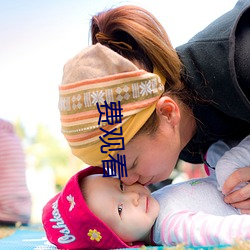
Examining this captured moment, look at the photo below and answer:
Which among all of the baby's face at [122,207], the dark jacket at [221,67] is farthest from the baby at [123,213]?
the dark jacket at [221,67]

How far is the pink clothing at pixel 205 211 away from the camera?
0.85m

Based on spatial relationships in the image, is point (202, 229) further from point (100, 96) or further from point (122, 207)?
point (100, 96)

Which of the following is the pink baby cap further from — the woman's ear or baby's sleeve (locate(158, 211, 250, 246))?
the woman's ear

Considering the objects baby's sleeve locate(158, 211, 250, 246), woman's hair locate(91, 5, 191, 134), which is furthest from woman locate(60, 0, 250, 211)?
baby's sleeve locate(158, 211, 250, 246)

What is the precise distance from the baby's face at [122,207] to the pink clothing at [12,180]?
32.1 inches

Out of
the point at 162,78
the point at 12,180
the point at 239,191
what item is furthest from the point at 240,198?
the point at 12,180

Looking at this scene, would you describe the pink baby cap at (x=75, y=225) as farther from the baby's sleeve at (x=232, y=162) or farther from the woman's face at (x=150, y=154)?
the baby's sleeve at (x=232, y=162)

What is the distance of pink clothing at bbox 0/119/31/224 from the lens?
5.78ft

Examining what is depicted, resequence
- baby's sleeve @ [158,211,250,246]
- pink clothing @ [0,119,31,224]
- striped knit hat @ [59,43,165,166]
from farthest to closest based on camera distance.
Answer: pink clothing @ [0,119,31,224] < striped knit hat @ [59,43,165,166] < baby's sleeve @ [158,211,250,246]

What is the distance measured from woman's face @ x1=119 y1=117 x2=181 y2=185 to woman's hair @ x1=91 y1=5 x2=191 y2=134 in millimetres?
26

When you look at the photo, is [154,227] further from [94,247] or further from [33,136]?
[33,136]

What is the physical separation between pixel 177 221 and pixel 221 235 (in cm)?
14

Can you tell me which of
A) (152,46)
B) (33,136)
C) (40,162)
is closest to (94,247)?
(152,46)

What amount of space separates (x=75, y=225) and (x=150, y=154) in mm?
223
